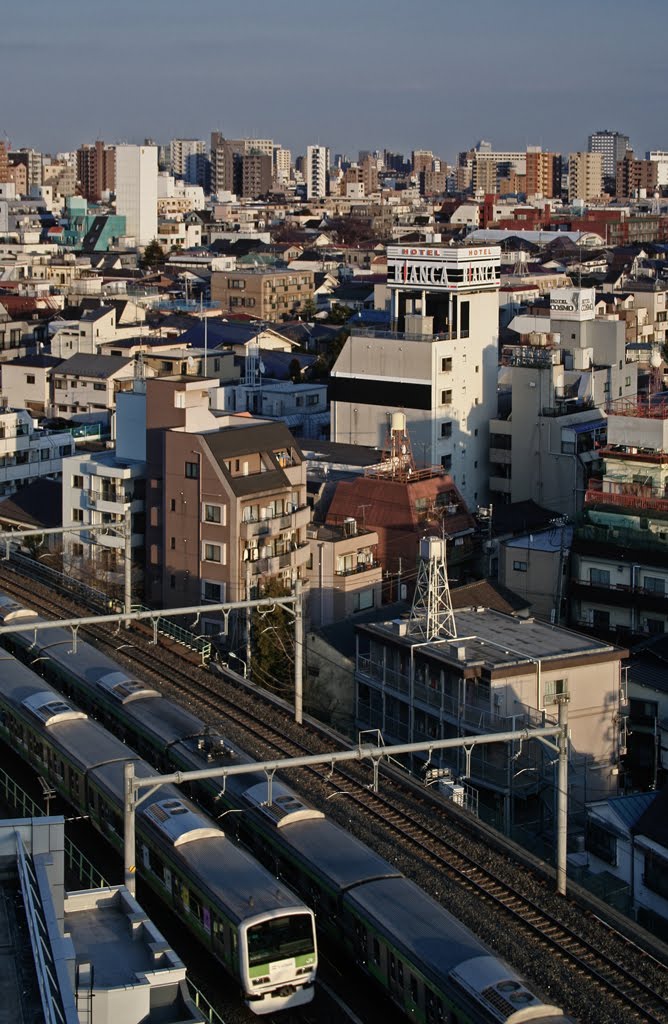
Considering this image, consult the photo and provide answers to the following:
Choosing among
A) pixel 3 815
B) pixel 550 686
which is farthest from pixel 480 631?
pixel 3 815

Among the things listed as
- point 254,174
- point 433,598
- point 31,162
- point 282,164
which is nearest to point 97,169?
point 31,162

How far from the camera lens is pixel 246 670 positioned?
15977 millimetres

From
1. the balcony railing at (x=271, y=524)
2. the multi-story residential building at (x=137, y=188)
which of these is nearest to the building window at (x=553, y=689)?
the balcony railing at (x=271, y=524)

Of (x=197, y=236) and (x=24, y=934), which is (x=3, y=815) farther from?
(x=197, y=236)

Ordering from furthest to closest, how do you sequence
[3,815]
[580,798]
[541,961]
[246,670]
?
1. [246,670]
2. [580,798]
3. [3,815]
4. [541,961]

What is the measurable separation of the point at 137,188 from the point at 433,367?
43823 millimetres

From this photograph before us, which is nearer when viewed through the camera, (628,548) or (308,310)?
(628,548)

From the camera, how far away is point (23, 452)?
25.0 meters

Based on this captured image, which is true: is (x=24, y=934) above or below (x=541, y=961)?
above

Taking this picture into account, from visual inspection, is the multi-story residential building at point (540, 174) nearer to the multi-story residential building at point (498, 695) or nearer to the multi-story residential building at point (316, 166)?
the multi-story residential building at point (316, 166)

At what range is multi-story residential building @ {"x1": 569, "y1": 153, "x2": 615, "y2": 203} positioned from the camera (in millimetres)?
102375

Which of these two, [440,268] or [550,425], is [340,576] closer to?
[550,425]

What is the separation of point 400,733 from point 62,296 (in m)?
32.0

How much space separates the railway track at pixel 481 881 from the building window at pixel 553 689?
2014 millimetres
